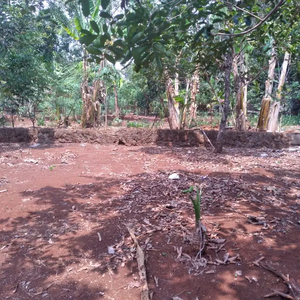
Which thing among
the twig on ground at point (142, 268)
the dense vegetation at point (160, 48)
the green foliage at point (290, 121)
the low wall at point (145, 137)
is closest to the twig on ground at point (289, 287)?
the twig on ground at point (142, 268)

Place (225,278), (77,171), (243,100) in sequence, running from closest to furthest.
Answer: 1. (225,278)
2. (77,171)
3. (243,100)

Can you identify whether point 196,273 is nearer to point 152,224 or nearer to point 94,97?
point 152,224

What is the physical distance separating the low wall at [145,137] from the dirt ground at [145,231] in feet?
9.20

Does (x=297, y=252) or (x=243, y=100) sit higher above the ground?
(x=243, y=100)

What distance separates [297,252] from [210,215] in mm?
1065

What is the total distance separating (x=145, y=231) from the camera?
300 centimetres

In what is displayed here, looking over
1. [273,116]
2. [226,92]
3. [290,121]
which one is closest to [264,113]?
[273,116]

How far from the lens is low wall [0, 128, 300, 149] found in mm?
8516

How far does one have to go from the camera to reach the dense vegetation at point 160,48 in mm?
1781

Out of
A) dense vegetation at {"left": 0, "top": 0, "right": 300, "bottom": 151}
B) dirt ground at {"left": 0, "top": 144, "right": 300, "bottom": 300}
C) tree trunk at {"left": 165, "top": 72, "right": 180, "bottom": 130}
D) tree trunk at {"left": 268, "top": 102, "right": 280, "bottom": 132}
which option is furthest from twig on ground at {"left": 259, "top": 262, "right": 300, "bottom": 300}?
tree trunk at {"left": 268, "top": 102, "right": 280, "bottom": 132}

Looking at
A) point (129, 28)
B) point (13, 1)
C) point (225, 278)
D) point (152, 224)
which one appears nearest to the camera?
point (129, 28)

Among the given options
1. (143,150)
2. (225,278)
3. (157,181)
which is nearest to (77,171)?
(157,181)

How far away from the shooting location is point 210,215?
3.30 meters

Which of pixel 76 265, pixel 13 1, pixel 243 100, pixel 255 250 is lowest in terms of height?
pixel 76 265
